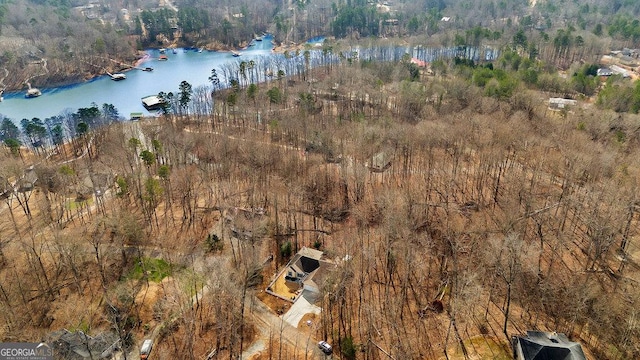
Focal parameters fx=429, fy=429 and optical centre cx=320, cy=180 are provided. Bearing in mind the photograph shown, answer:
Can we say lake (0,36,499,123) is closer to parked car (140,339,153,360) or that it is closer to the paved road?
parked car (140,339,153,360)

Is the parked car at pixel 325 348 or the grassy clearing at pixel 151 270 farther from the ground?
the grassy clearing at pixel 151 270

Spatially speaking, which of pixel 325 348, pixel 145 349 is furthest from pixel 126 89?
pixel 325 348

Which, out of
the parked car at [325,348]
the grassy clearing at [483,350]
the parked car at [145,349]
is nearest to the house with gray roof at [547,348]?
the grassy clearing at [483,350]

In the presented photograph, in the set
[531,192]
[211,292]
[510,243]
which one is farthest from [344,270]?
[531,192]

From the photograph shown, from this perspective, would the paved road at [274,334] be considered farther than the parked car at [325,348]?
Yes

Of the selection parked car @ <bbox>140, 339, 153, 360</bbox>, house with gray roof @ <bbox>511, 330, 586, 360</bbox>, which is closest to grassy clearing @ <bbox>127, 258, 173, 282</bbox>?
A: parked car @ <bbox>140, 339, 153, 360</bbox>

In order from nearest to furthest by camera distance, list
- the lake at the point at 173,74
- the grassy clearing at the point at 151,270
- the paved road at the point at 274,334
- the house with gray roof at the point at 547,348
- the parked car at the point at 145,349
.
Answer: the house with gray roof at the point at 547,348
the parked car at the point at 145,349
the paved road at the point at 274,334
the grassy clearing at the point at 151,270
the lake at the point at 173,74

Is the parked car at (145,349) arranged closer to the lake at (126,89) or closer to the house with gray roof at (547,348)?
the house with gray roof at (547,348)

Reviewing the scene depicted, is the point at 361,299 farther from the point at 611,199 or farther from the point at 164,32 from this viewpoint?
the point at 164,32
